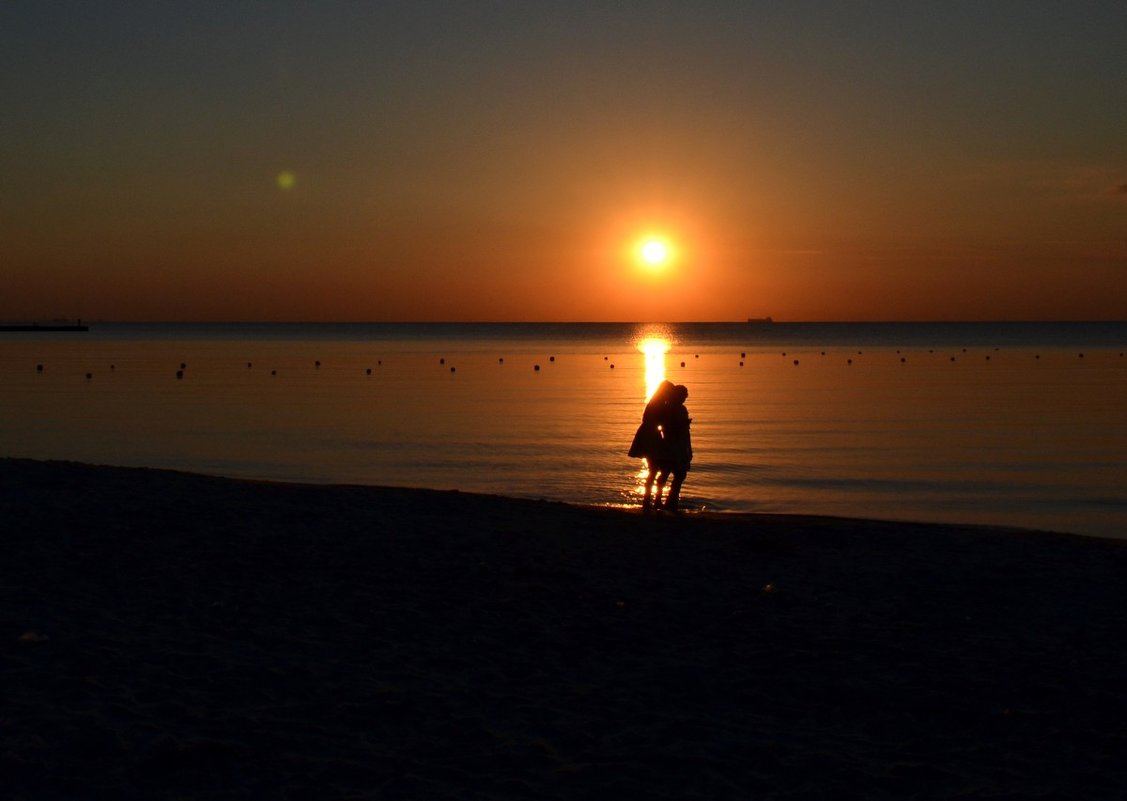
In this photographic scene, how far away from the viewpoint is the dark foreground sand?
22.8 ft

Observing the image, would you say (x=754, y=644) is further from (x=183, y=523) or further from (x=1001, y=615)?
(x=183, y=523)

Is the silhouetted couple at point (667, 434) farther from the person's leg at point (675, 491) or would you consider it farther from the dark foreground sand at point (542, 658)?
the dark foreground sand at point (542, 658)

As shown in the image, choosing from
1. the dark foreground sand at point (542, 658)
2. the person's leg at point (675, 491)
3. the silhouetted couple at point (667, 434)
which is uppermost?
the silhouetted couple at point (667, 434)

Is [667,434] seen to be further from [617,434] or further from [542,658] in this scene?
[617,434]

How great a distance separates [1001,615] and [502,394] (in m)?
44.2

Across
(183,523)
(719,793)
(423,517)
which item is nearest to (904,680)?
(719,793)

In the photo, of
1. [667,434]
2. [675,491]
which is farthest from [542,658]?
[675,491]

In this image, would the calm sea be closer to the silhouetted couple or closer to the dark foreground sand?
the silhouetted couple

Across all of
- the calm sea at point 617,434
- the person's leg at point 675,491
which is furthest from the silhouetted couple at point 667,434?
the calm sea at point 617,434

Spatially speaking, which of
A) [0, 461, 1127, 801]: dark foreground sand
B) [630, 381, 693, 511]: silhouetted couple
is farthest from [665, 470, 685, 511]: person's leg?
[0, 461, 1127, 801]: dark foreground sand

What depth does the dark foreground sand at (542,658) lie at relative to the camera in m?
6.94

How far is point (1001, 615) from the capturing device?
11219 millimetres

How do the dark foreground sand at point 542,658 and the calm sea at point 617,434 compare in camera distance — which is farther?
the calm sea at point 617,434

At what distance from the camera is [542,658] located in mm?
9469
